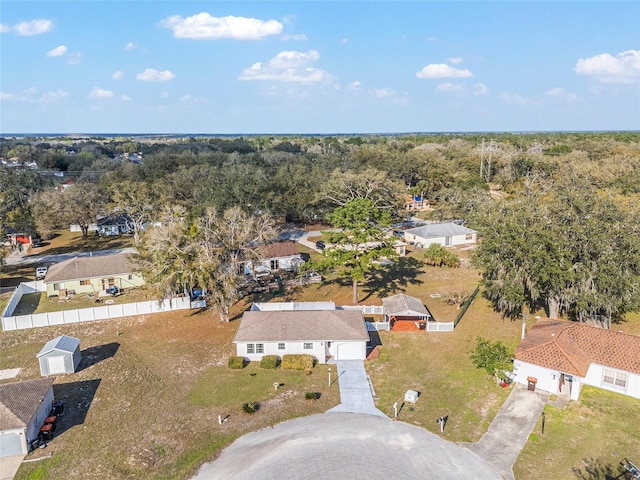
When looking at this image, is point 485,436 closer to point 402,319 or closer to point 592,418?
point 592,418

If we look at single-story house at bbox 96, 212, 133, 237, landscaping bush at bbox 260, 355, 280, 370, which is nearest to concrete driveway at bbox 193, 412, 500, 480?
landscaping bush at bbox 260, 355, 280, 370

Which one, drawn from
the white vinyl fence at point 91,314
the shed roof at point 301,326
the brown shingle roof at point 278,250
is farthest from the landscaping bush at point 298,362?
the brown shingle roof at point 278,250

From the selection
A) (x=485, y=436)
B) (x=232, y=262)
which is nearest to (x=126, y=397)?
(x=232, y=262)

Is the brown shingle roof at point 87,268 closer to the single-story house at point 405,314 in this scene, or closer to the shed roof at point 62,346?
the shed roof at point 62,346

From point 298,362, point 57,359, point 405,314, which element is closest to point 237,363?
point 298,362

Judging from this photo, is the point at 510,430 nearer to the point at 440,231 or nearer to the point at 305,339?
the point at 305,339

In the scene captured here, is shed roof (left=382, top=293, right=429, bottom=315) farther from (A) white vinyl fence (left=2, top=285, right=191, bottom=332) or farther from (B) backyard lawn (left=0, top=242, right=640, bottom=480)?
(A) white vinyl fence (left=2, top=285, right=191, bottom=332)
